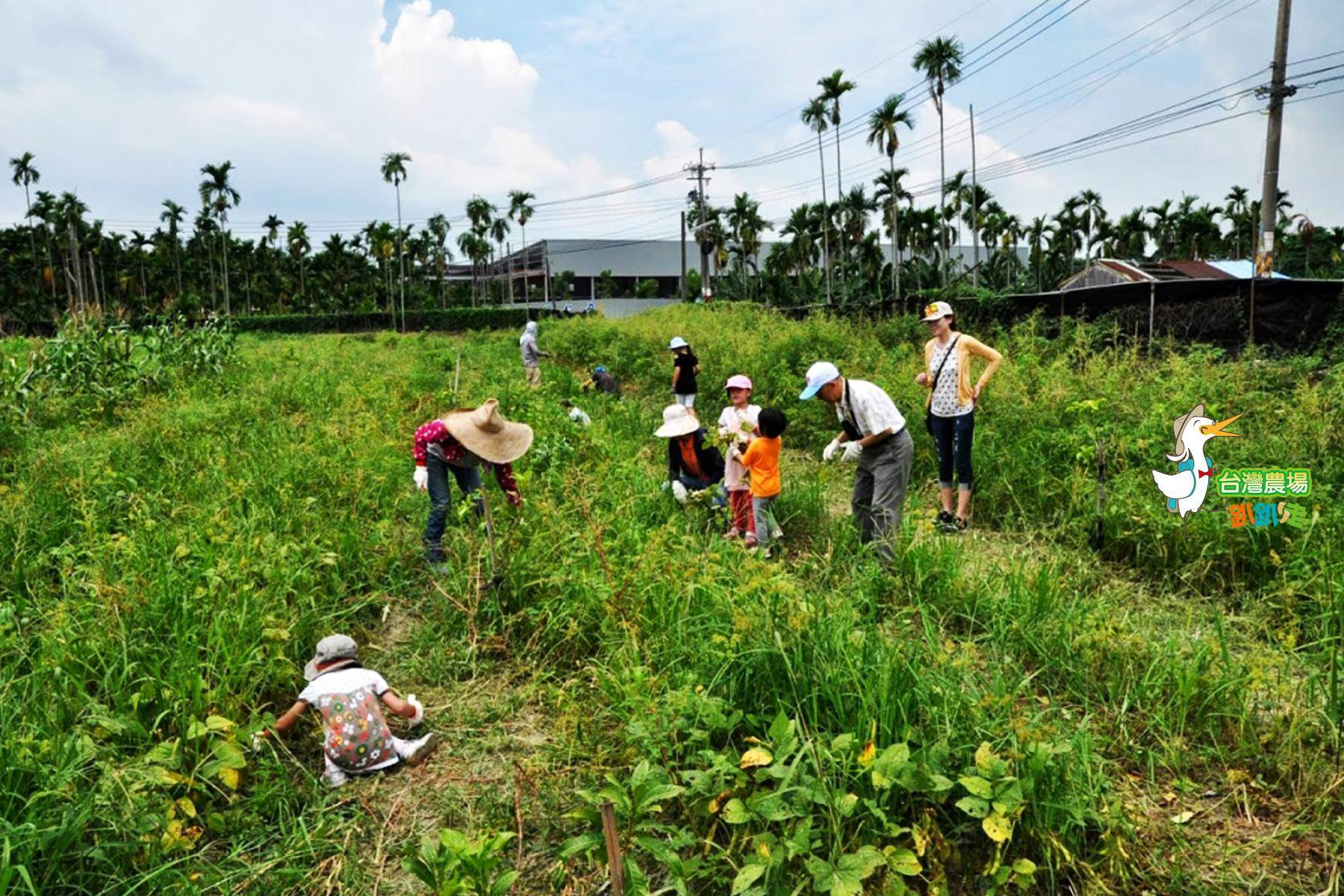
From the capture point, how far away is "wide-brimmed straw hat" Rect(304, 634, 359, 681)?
11.0 ft

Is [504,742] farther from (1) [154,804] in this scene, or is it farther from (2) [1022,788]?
(2) [1022,788]

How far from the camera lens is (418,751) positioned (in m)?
3.14

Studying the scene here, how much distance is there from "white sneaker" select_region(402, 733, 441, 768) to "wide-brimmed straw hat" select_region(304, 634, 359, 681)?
1.54 feet

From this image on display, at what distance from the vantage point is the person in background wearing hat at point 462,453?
4781 millimetres

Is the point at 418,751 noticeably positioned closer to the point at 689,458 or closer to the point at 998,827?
the point at 998,827

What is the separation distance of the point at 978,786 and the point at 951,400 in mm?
3684

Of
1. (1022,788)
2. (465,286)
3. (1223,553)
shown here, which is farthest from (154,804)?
(465,286)

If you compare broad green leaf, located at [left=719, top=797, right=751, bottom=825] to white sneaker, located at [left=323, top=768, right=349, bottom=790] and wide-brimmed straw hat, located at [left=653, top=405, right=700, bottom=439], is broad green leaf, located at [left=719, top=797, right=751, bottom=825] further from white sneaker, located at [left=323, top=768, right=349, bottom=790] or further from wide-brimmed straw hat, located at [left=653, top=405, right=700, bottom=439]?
wide-brimmed straw hat, located at [left=653, top=405, right=700, bottom=439]

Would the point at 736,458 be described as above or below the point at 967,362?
below

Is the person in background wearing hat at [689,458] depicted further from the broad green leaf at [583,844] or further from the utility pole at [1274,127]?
the utility pole at [1274,127]

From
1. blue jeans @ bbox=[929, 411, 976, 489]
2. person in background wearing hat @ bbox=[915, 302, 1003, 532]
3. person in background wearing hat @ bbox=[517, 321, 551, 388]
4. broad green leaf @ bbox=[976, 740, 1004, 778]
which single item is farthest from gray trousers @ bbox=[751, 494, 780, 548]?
person in background wearing hat @ bbox=[517, 321, 551, 388]

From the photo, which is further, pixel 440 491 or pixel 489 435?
pixel 440 491

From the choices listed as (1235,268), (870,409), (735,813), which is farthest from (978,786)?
(1235,268)

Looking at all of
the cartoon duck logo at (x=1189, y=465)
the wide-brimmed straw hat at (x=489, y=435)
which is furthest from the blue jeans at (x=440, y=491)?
the cartoon duck logo at (x=1189, y=465)
